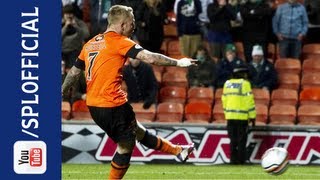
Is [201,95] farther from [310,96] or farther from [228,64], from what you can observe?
A: [310,96]

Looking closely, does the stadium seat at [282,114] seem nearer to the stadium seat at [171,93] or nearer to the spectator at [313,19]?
the stadium seat at [171,93]

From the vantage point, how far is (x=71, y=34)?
19094 millimetres

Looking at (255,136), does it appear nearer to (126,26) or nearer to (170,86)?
(170,86)

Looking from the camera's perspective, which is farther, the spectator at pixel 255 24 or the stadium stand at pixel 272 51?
the stadium stand at pixel 272 51

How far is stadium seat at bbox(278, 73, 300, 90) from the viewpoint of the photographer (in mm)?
19078

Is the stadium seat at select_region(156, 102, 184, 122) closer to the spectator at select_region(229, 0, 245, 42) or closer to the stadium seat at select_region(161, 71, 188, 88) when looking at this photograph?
the stadium seat at select_region(161, 71, 188, 88)

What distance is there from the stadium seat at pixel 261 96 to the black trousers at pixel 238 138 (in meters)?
1.40

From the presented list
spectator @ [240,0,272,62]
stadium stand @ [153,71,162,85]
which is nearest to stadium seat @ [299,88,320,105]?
spectator @ [240,0,272,62]

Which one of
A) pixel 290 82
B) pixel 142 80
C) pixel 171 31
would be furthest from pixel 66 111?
pixel 290 82

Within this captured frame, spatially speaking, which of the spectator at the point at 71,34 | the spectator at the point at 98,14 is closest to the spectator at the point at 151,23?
the spectator at the point at 98,14

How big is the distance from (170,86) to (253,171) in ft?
12.8

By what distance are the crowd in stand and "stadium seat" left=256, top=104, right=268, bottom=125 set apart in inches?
26.4

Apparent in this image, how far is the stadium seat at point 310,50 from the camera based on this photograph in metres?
20.1

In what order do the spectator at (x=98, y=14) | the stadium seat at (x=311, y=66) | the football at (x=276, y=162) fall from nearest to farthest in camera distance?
the football at (x=276, y=162), the stadium seat at (x=311, y=66), the spectator at (x=98, y=14)
